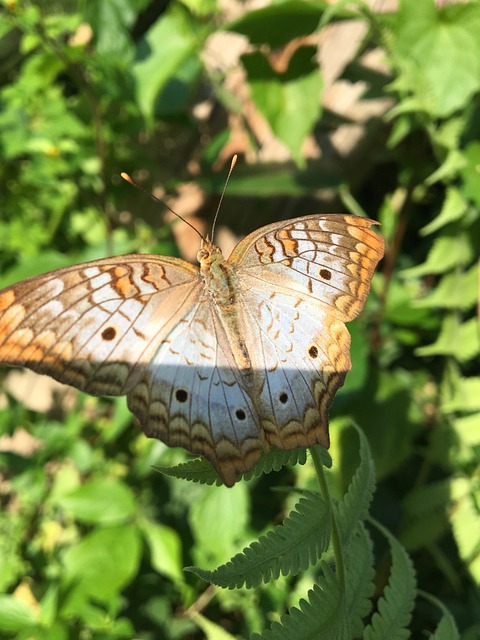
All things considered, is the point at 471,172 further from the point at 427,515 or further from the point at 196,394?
the point at 196,394

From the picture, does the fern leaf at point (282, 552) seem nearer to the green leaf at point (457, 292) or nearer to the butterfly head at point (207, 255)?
the butterfly head at point (207, 255)

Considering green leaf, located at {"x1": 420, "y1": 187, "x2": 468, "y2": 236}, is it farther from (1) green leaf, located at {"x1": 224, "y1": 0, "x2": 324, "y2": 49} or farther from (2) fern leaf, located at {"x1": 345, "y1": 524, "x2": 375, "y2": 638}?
(2) fern leaf, located at {"x1": 345, "y1": 524, "x2": 375, "y2": 638}

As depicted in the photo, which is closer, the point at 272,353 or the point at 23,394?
the point at 272,353

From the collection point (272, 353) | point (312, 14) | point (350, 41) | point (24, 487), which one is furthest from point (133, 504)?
point (350, 41)

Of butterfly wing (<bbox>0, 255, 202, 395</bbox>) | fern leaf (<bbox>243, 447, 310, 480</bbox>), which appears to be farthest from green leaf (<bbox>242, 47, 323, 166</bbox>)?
fern leaf (<bbox>243, 447, 310, 480</bbox>)

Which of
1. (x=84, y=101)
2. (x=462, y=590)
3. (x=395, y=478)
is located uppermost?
(x=84, y=101)

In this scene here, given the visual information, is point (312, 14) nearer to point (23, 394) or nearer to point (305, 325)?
point (305, 325)

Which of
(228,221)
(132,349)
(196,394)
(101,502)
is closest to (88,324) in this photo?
(132,349)

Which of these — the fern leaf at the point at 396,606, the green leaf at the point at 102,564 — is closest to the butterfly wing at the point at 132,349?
the fern leaf at the point at 396,606
